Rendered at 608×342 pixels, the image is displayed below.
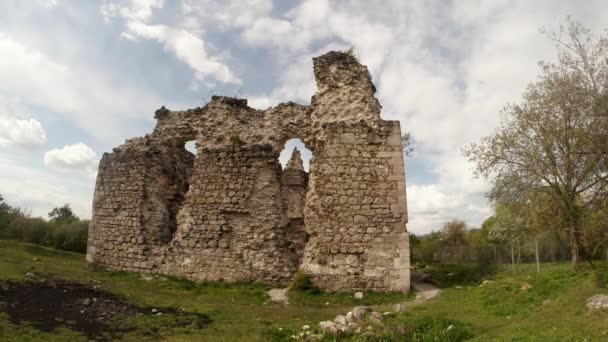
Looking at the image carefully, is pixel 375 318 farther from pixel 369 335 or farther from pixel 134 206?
pixel 134 206

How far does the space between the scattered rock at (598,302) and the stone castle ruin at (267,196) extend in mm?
4642

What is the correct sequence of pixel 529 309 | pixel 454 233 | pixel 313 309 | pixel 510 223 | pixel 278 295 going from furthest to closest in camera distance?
pixel 454 233
pixel 510 223
pixel 278 295
pixel 313 309
pixel 529 309

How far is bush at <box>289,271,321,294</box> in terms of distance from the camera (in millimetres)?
11305

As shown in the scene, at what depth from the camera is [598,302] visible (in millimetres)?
7043

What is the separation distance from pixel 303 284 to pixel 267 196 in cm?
288

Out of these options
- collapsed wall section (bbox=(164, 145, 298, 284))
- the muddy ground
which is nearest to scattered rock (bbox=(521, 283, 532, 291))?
collapsed wall section (bbox=(164, 145, 298, 284))

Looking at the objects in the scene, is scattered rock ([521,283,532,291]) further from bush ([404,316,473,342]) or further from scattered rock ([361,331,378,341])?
scattered rock ([361,331,378,341])

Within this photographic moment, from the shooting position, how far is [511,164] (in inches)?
588

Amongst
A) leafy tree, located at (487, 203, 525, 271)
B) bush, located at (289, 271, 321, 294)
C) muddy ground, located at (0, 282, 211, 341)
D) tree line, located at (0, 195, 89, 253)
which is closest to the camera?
muddy ground, located at (0, 282, 211, 341)

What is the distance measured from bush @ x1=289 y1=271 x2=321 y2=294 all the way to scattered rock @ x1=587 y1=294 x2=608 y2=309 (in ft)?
20.4

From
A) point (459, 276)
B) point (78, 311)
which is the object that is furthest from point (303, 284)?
point (459, 276)

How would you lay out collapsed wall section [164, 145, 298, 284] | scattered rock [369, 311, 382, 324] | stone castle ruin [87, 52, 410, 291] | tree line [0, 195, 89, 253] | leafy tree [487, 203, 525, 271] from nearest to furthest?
scattered rock [369, 311, 382, 324] → stone castle ruin [87, 52, 410, 291] → collapsed wall section [164, 145, 298, 284] → leafy tree [487, 203, 525, 271] → tree line [0, 195, 89, 253]

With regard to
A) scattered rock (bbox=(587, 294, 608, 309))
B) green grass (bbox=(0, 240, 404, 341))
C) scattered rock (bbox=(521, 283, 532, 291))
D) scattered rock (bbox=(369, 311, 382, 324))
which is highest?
scattered rock (bbox=(587, 294, 608, 309))

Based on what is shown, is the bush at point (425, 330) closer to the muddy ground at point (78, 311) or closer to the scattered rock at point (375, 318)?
the scattered rock at point (375, 318)
